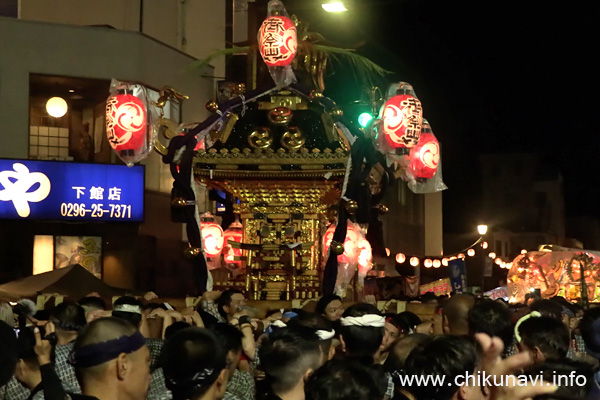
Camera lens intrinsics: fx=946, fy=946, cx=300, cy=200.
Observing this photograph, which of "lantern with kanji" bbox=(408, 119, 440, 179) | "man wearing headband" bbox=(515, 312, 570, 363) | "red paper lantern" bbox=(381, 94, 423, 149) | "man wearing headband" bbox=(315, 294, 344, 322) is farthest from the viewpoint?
"lantern with kanji" bbox=(408, 119, 440, 179)

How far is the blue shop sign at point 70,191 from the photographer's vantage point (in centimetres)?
1994

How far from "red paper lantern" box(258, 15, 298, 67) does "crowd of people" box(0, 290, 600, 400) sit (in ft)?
29.2

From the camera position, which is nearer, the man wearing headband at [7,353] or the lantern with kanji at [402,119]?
the man wearing headband at [7,353]

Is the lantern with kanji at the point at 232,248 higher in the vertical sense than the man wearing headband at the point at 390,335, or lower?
higher

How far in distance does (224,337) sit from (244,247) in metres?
10.00

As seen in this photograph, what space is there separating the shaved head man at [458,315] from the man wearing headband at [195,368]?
2.35 m

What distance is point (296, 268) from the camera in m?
15.5

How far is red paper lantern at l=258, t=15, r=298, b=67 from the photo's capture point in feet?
49.1

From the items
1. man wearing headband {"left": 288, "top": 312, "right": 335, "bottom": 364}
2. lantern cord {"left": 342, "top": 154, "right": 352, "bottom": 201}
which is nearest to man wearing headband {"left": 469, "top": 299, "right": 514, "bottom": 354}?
man wearing headband {"left": 288, "top": 312, "right": 335, "bottom": 364}

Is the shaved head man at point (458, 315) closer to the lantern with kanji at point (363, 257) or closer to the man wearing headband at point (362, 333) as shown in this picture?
the man wearing headband at point (362, 333)

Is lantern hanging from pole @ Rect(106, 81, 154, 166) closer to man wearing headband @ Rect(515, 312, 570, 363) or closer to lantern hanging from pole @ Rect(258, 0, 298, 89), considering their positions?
lantern hanging from pole @ Rect(258, 0, 298, 89)

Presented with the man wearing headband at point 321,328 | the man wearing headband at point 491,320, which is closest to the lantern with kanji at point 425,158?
the man wearing headband at point 491,320

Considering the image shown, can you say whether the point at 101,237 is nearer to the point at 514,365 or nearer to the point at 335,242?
the point at 335,242

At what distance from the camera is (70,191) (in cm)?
2062
